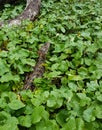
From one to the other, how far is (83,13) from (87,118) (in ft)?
11.8

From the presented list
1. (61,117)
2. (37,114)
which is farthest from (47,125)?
(61,117)

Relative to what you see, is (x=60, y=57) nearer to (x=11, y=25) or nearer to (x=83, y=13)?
(x=11, y=25)

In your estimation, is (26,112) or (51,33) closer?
(26,112)

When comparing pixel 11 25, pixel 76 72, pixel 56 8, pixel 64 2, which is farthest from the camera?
pixel 64 2

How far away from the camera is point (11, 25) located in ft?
17.4

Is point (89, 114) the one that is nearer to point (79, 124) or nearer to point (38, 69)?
point (79, 124)

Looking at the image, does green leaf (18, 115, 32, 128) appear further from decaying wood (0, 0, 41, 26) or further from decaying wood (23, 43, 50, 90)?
decaying wood (0, 0, 41, 26)

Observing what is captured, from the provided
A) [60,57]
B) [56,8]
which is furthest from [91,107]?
[56,8]

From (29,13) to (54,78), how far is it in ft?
9.12

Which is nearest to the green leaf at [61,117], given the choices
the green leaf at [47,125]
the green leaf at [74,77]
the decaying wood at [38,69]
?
the green leaf at [47,125]

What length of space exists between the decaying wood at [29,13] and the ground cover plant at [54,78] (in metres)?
0.30

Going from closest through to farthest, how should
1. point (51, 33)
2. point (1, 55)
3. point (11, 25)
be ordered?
1. point (1, 55)
2. point (51, 33)
3. point (11, 25)

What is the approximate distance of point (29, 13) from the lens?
5.80 metres

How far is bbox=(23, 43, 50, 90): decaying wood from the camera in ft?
11.1
